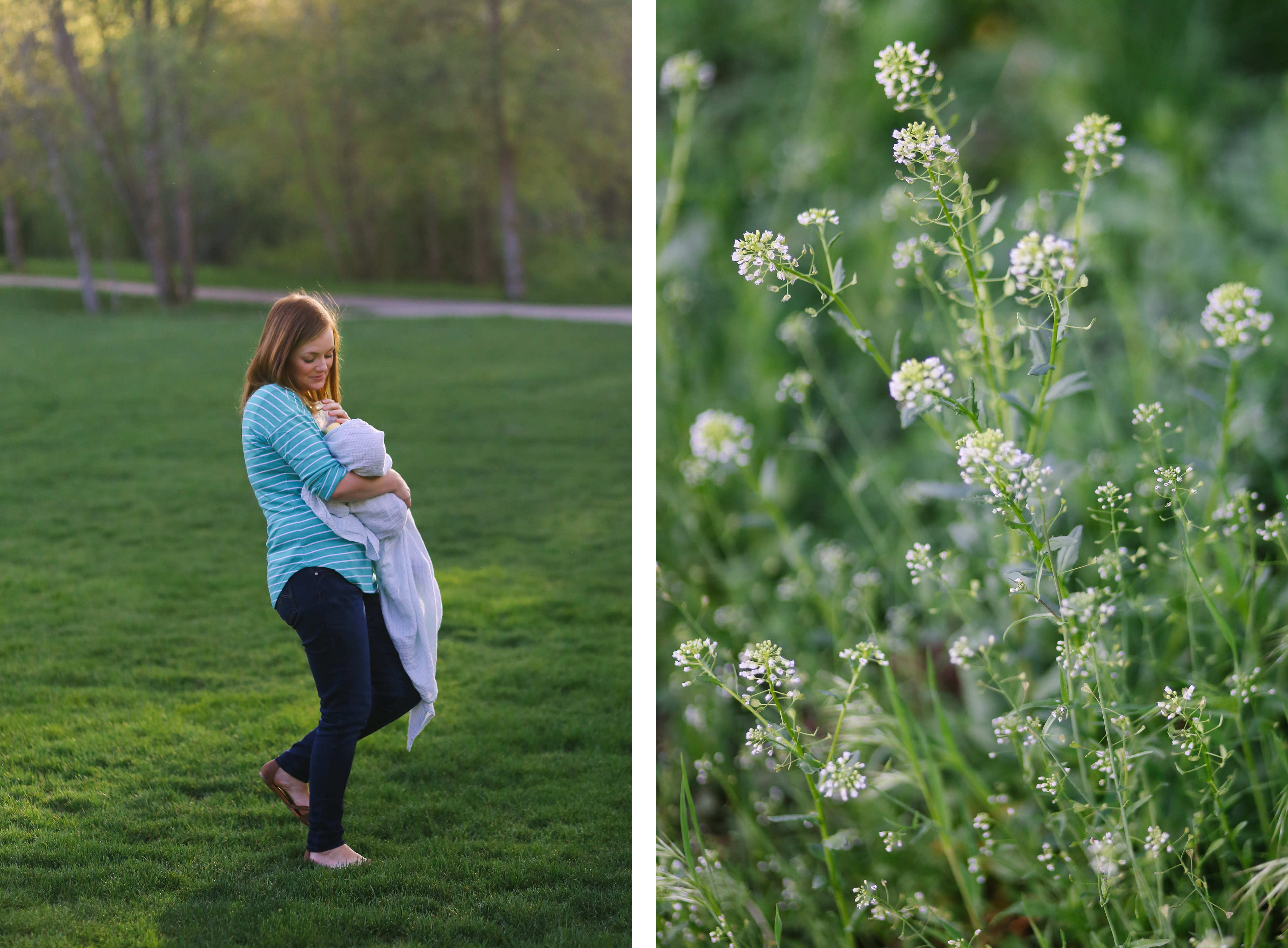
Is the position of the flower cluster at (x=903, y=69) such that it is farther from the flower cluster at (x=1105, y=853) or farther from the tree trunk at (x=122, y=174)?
the tree trunk at (x=122, y=174)

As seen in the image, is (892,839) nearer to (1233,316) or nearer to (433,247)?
(1233,316)

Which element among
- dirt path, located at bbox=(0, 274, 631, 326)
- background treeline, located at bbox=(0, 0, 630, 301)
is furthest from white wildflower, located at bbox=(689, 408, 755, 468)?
background treeline, located at bbox=(0, 0, 630, 301)

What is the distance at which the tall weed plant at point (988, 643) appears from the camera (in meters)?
1.22

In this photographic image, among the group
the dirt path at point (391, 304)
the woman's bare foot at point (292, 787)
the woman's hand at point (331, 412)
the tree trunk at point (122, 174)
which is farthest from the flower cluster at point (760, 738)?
A: the tree trunk at point (122, 174)

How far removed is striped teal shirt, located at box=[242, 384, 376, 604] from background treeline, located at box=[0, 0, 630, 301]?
700 centimetres

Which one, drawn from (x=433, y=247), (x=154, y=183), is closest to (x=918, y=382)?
(x=433, y=247)

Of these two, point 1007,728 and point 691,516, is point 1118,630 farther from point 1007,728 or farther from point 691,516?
point 691,516

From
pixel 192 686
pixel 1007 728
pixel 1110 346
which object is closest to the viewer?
pixel 1007 728

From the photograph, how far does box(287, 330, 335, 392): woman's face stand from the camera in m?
1.67

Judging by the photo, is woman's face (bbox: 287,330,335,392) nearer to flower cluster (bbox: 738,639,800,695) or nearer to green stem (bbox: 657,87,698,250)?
green stem (bbox: 657,87,698,250)

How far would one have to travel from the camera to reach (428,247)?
9734 mm

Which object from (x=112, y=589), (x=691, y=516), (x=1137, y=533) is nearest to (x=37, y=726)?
(x=112, y=589)

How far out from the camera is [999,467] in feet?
3.73

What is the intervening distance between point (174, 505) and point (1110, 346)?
390 centimetres
